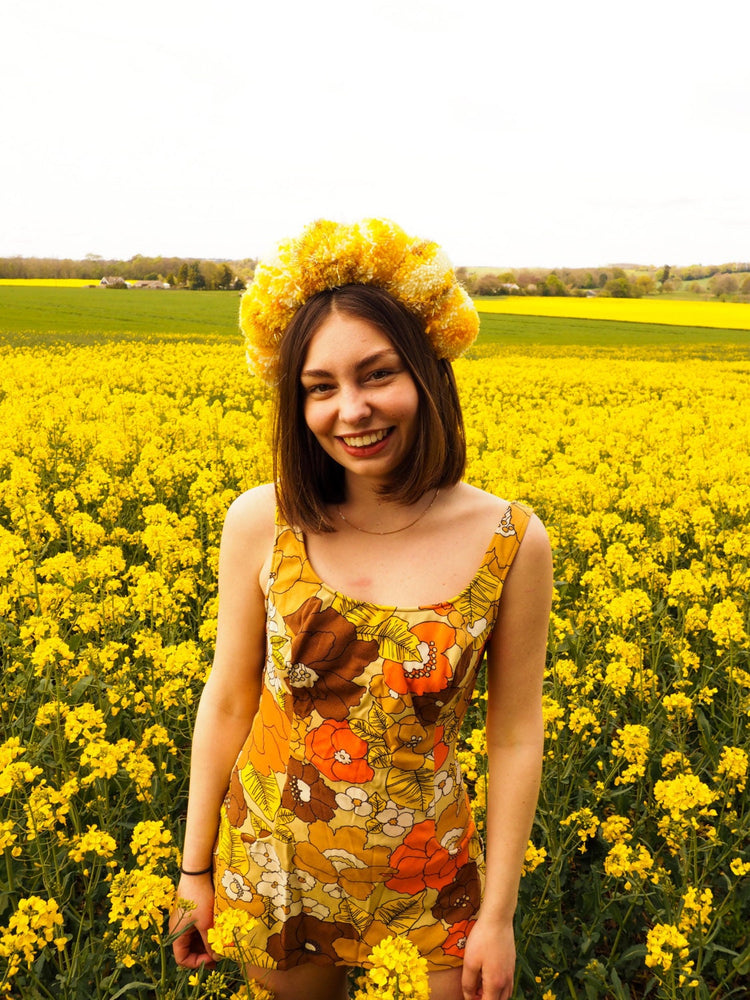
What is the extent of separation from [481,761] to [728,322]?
54146 millimetres

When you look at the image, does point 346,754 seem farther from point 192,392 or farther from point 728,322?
point 728,322

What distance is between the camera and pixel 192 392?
1329cm

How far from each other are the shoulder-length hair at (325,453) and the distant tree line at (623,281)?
63926 millimetres

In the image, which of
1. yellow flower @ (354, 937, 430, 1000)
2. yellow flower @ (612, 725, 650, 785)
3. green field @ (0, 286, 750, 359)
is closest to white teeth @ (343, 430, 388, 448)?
yellow flower @ (354, 937, 430, 1000)

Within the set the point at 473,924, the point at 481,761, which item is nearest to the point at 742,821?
the point at 481,761

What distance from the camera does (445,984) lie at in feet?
5.74

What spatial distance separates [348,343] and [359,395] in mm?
108

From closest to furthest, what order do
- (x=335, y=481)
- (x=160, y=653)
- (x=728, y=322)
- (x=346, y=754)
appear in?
(x=346, y=754)
(x=335, y=481)
(x=160, y=653)
(x=728, y=322)

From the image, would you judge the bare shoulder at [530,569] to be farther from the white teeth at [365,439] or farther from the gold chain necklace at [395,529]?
the white teeth at [365,439]

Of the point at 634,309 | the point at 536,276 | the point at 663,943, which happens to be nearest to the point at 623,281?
the point at 536,276

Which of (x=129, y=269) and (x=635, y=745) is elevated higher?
(x=129, y=269)

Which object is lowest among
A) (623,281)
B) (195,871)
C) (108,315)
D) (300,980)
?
(300,980)

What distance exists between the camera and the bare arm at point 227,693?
182 cm

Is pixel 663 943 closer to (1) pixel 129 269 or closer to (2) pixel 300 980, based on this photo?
(2) pixel 300 980
